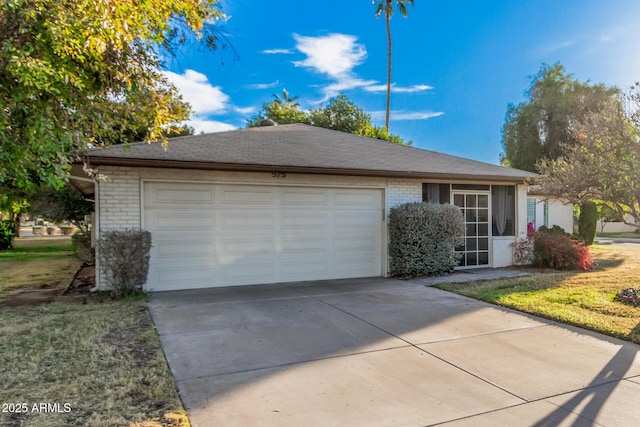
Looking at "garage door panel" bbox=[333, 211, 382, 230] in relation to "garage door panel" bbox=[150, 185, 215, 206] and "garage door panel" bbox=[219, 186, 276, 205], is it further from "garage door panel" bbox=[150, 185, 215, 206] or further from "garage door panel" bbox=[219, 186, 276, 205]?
"garage door panel" bbox=[150, 185, 215, 206]

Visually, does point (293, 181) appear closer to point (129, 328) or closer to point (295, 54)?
point (129, 328)

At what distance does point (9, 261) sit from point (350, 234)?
12.6m

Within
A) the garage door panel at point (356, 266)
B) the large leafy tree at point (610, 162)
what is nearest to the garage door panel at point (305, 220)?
the garage door panel at point (356, 266)

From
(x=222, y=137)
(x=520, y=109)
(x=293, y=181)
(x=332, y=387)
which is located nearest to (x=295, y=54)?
(x=222, y=137)

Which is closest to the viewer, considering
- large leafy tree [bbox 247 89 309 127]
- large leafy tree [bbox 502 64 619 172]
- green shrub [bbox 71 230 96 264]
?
green shrub [bbox 71 230 96 264]

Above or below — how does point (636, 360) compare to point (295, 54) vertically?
below

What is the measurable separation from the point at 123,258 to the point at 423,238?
21.3 ft

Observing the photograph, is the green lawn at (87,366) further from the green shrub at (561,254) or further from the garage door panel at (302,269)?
the green shrub at (561,254)

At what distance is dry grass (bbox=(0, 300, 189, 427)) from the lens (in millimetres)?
3020

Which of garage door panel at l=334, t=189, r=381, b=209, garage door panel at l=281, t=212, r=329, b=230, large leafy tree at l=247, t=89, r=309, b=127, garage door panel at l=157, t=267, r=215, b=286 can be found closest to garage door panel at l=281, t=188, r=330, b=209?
garage door panel at l=281, t=212, r=329, b=230

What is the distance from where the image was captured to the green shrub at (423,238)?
9.41 metres

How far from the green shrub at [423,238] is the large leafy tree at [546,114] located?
16825mm

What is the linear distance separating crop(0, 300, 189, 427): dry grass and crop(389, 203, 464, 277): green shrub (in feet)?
19.3

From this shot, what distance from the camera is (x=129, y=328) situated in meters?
5.36
